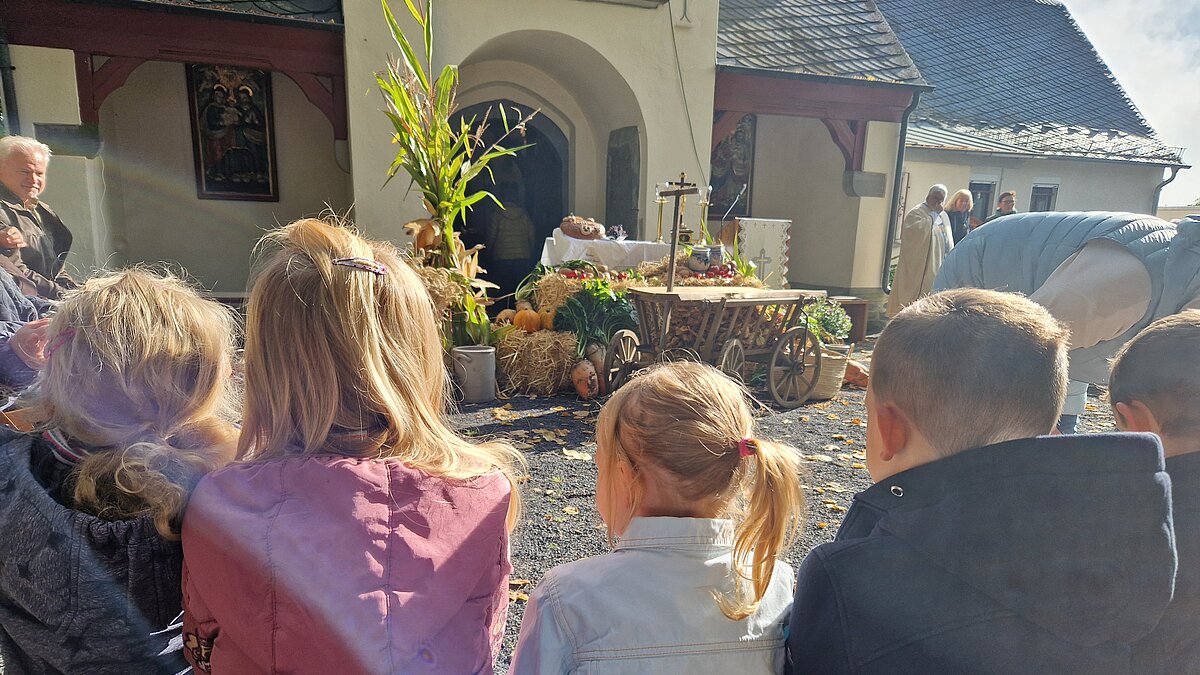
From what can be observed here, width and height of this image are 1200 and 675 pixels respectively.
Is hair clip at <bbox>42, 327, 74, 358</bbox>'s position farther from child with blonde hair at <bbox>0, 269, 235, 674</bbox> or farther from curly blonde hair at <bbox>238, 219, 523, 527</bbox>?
curly blonde hair at <bbox>238, 219, 523, 527</bbox>

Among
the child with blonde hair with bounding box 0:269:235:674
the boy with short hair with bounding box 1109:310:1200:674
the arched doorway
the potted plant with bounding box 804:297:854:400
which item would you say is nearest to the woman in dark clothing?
the potted plant with bounding box 804:297:854:400

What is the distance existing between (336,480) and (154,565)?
383 mm

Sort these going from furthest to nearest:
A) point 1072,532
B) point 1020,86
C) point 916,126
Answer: point 1020,86 → point 916,126 → point 1072,532

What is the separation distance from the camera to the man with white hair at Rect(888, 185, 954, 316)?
322 inches

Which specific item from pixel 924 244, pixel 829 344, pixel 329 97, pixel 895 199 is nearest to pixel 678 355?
pixel 829 344

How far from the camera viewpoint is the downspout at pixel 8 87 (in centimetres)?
606

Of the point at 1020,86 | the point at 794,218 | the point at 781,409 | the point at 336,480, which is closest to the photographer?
the point at 336,480

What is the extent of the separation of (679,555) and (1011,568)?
47 cm

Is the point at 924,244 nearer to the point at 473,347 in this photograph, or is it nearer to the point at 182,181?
the point at 473,347

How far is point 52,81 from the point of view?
6262mm

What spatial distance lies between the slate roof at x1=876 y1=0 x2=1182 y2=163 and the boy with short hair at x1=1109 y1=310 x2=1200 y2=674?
14009mm

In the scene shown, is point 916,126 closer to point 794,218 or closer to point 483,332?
point 794,218

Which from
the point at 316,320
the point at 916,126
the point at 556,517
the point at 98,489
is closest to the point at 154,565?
the point at 98,489

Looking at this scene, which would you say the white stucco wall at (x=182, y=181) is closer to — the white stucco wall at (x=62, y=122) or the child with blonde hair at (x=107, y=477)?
the white stucco wall at (x=62, y=122)
